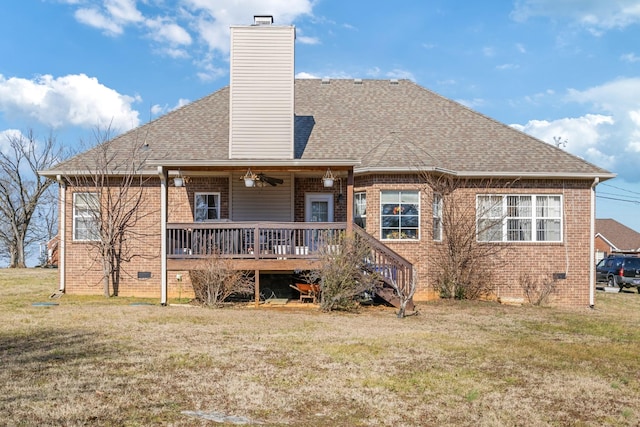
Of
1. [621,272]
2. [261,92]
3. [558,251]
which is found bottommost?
[621,272]

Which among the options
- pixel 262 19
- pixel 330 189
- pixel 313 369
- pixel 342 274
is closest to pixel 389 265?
pixel 342 274

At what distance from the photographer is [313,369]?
25.2 ft

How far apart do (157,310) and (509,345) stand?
7.82 m

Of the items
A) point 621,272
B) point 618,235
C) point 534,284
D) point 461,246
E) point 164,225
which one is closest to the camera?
point 164,225

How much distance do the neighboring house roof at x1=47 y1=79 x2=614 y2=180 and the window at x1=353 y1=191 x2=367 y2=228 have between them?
1.04m

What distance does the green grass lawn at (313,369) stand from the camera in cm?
584

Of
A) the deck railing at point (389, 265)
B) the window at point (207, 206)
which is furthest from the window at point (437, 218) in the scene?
the window at point (207, 206)

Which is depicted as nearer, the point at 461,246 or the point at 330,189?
the point at 461,246

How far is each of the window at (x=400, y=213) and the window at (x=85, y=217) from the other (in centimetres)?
804

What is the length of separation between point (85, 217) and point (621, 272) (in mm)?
21389

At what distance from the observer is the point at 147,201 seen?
16797 millimetres

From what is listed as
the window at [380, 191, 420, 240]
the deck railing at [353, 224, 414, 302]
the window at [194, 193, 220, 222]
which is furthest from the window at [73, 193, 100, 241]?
the window at [380, 191, 420, 240]

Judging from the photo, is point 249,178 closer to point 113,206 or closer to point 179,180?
point 179,180

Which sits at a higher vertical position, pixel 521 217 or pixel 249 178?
pixel 249 178
